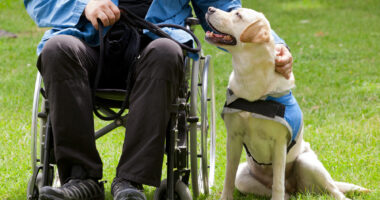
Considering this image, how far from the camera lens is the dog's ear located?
8.94ft

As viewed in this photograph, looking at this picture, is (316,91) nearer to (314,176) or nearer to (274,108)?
(314,176)

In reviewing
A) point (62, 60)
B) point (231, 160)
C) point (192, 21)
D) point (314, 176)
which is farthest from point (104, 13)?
point (314, 176)

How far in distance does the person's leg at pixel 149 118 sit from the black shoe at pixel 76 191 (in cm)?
17

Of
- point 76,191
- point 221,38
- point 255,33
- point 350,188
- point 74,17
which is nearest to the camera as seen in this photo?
point 76,191

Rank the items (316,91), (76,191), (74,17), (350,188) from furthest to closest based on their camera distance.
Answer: (316,91), (350,188), (74,17), (76,191)

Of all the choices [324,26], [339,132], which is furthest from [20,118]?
[324,26]

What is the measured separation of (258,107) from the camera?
2855mm

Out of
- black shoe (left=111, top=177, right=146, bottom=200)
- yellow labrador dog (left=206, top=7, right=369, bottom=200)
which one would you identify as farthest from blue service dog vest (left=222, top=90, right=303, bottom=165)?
black shoe (left=111, top=177, right=146, bottom=200)

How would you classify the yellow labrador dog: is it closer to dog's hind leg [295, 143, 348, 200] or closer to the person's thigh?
dog's hind leg [295, 143, 348, 200]

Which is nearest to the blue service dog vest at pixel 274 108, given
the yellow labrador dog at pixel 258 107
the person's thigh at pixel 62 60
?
the yellow labrador dog at pixel 258 107

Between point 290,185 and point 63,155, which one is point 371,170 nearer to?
point 290,185

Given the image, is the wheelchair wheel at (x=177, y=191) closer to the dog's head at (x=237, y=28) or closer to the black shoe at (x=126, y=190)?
the black shoe at (x=126, y=190)

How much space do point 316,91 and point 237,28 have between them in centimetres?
362

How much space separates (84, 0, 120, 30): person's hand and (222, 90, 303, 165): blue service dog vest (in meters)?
0.71
